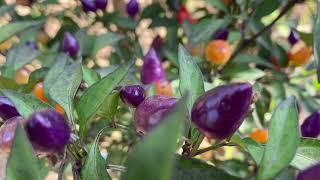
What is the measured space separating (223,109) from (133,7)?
0.90 m

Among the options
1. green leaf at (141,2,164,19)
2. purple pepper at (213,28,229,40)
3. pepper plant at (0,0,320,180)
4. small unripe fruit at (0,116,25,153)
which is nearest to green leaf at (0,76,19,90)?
pepper plant at (0,0,320,180)

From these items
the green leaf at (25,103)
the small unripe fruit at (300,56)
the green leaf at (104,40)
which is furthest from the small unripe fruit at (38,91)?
the small unripe fruit at (300,56)

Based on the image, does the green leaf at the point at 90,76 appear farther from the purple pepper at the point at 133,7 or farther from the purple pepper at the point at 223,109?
the purple pepper at the point at 133,7

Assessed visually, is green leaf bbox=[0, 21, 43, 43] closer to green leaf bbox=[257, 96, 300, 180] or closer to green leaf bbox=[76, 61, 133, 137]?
green leaf bbox=[76, 61, 133, 137]

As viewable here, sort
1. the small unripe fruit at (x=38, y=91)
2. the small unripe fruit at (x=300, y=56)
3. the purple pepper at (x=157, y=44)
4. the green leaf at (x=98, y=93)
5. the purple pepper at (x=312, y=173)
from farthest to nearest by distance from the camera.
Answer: the purple pepper at (x=157, y=44) < the small unripe fruit at (x=300, y=56) < the small unripe fruit at (x=38, y=91) < the green leaf at (x=98, y=93) < the purple pepper at (x=312, y=173)

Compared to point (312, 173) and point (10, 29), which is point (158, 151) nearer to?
point (312, 173)

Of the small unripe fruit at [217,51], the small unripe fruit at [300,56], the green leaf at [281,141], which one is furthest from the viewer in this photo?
the small unripe fruit at [300,56]

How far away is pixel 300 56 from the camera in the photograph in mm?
1374

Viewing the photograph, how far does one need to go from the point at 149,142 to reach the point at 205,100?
23 cm

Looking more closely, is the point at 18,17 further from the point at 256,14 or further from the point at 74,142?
the point at 74,142

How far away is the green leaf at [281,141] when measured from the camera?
571 millimetres

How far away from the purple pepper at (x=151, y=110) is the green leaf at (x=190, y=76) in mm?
57

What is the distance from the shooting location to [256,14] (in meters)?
1.23

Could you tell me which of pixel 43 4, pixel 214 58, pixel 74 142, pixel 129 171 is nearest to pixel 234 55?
pixel 214 58
